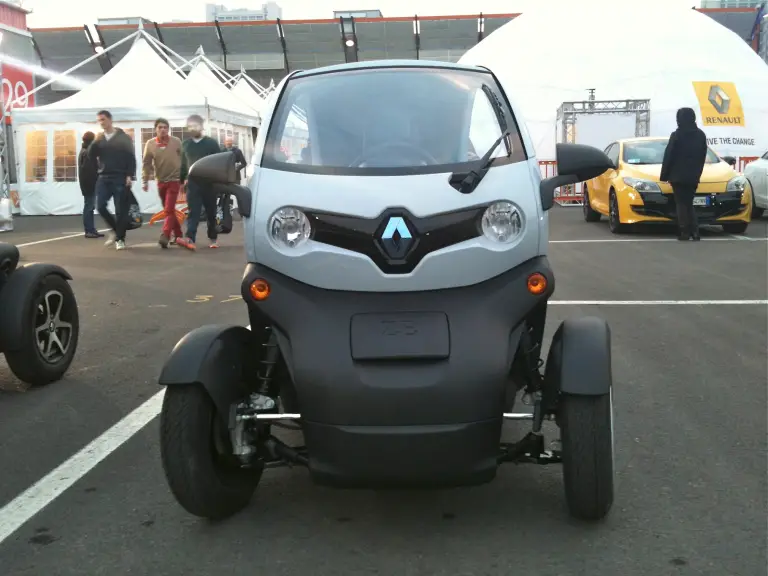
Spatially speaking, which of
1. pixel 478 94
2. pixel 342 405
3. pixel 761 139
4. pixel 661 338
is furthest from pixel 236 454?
pixel 761 139

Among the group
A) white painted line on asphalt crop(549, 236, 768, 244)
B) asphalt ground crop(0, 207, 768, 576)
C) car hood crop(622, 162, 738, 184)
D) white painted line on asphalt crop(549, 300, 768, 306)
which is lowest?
asphalt ground crop(0, 207, 768, 576)

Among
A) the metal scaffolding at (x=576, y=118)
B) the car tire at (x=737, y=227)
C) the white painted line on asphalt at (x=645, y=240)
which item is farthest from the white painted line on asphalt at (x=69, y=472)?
the metal scaffolding at (x=576, y=118)

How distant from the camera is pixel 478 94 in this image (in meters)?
3.76

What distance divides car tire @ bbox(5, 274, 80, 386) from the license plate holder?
2.90m

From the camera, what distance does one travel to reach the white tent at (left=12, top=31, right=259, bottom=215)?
20.8 m

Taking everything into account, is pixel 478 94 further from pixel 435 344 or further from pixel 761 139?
pixel 761 139

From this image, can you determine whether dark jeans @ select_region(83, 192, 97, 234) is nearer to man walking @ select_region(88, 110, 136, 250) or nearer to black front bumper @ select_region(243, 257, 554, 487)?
man walking @ select_region(88, 110, 136, 250)

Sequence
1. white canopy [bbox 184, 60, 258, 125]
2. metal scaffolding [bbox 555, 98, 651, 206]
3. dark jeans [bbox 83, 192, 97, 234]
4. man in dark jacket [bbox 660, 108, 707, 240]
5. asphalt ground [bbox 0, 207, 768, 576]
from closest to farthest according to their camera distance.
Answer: asphalt ground [bbox 0, 207, 768, 576] → man in dark jacket [bbox 660, 108, 707, 240] → dark jeans [bbox 83, 192, 97, 234] → white canopy [bbox 184, 60, 258, 125] → metal scaffolding [bbox 555, 98, 651, 206]

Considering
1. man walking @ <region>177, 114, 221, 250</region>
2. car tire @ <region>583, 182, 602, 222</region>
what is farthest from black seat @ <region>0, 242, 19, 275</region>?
car tire @ <region>583, 182, 602, 222</region>

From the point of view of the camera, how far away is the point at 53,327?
5660 millimetres

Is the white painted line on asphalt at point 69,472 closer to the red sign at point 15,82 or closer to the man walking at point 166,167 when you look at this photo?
the man walking at point 166,167

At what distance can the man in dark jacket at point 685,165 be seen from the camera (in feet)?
43.7

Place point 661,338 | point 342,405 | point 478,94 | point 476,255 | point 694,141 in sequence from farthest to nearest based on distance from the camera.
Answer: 1. point 694,141
2. point 661,338
3. point 478,94
4. point 476,255
5. point 342,405

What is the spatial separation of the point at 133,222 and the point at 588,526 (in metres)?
11.7
